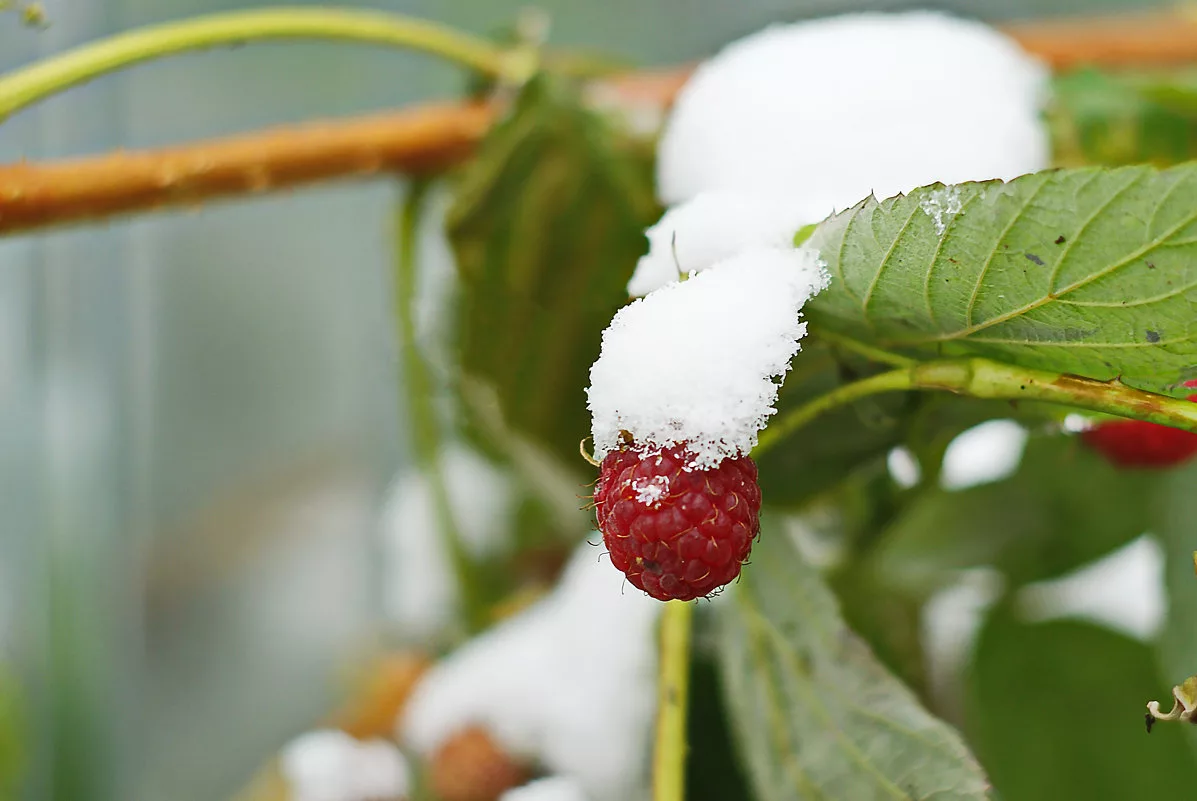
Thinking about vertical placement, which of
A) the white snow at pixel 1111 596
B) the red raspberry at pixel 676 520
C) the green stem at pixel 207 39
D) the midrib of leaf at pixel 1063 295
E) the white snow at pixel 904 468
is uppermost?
the green stem at pixel 207 39

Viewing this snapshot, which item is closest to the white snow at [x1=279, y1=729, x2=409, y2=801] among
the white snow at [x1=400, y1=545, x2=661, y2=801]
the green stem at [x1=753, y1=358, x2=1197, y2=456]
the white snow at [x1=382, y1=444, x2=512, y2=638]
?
the white snow at [x1=400, y1=545, x2=661, y2=801]

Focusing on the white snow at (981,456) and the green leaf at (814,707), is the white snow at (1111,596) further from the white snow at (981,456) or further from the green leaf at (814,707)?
the green leaf at (814,707)

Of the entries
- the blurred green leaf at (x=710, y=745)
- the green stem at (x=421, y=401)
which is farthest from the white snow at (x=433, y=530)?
the blurred green leaf at (x=710, y=745)

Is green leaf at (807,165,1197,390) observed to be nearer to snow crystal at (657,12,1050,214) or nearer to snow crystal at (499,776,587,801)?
snow crystal at (657,12,1050,214)

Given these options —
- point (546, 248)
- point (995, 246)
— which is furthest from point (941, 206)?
point (546, 248)

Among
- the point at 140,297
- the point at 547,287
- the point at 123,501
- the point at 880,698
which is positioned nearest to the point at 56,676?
the point at 123,501

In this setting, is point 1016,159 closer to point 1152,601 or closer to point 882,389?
point 882,389

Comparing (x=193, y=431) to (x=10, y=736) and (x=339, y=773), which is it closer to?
(x=10, y=736)
